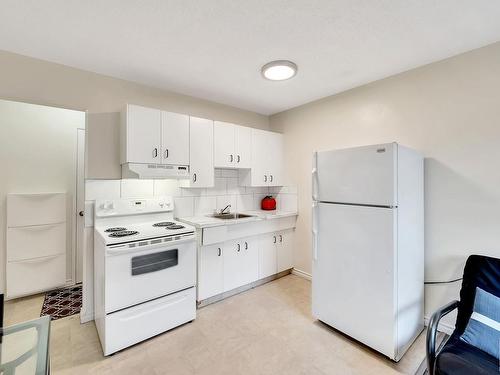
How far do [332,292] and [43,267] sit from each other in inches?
133

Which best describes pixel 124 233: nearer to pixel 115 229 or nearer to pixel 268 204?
pixel 115 229

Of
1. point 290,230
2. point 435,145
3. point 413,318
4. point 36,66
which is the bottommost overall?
point 413,318

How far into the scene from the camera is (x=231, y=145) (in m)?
3.13

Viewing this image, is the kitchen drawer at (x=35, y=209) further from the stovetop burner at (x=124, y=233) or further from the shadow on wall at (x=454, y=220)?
the shadow on wall at (x=454, y=220)

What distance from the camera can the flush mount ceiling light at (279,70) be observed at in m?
2.23

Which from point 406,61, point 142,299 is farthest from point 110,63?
point 406,61

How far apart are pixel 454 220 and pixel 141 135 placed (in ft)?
9.87

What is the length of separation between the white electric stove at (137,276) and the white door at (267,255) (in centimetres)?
107

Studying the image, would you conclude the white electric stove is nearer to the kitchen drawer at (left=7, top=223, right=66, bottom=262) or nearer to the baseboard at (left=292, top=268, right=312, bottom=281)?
the kitchen drawer at (left=7, top=223, right=66, bottom=262)

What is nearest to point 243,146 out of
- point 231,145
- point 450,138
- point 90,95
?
point 231,145

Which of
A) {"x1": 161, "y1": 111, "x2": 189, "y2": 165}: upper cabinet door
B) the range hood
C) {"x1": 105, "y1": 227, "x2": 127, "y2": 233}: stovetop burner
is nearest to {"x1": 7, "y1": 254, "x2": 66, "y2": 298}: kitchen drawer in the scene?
{"x1": 105, "y1": 227, "x2": 127, "y2": 233}: stovetop burner

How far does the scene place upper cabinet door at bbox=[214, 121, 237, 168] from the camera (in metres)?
2.99

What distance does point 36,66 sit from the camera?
2.16m

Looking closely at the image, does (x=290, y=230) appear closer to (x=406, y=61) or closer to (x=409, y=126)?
(x=409, y=126)
